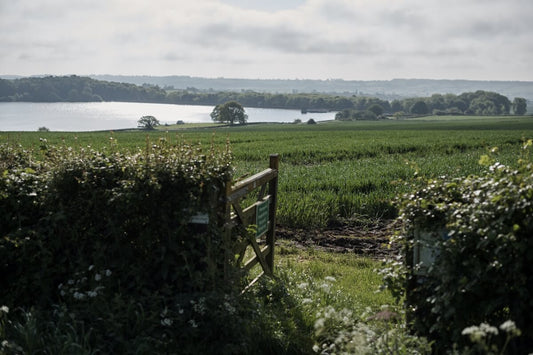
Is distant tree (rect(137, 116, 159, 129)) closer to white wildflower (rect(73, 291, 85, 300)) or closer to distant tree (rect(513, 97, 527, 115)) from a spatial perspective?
white wildflower (rect(73, 291, 85, 300))

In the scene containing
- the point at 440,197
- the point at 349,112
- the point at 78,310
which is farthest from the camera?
the point at 349,112

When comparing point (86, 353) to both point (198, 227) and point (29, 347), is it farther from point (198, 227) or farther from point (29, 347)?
point (198, 227)

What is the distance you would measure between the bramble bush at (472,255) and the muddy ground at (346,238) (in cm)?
524

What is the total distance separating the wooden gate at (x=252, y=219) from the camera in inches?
214

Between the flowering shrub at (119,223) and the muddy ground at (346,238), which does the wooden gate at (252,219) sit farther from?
the muddy ground at (346,238)

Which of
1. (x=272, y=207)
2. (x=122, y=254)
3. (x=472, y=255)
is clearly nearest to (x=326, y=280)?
(x=272, y=207)

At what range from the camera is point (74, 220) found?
529cm

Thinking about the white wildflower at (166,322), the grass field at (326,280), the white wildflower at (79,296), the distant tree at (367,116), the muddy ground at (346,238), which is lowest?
the muddy ground at (346,238)

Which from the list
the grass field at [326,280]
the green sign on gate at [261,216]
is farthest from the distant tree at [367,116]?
A: the green sign on gate at [261,216]

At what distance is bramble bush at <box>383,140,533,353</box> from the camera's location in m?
3.69

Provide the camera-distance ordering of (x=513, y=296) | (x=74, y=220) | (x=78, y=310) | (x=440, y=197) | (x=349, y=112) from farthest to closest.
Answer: (x=349, y=112)
(x=74, y=220)
(x=78, y=310)
(x=440, y=197)
(x=513, y=296)

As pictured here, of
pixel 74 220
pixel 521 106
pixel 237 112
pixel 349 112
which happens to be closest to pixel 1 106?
pixel 237 112

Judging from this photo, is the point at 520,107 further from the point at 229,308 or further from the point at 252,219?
the point at 229,308

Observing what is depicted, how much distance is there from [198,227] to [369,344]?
→ 6.24 ft
